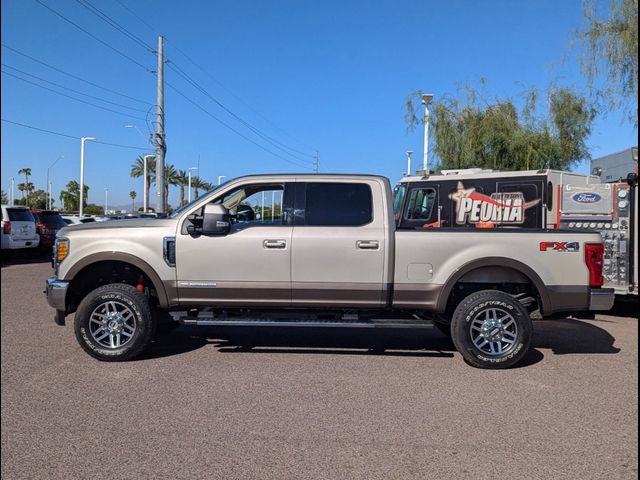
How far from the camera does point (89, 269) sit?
608 cm

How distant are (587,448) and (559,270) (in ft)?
7.79

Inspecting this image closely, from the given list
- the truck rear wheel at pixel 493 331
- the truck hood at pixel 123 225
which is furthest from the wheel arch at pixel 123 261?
the truck rear wheel at pixel 493 331

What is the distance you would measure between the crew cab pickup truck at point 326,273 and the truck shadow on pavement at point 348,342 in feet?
1.84

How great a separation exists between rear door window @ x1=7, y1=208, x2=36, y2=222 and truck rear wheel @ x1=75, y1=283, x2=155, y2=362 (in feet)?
43.9

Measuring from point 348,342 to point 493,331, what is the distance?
6.11ft

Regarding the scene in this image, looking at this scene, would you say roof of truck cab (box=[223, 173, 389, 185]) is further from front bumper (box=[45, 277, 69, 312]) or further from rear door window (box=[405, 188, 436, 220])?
rear door window (box=[405, 188, 436, 220])

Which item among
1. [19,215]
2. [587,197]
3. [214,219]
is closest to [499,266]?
[214,219]

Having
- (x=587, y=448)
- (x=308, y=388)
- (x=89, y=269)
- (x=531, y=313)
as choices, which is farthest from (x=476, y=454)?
(x=89, y=269)

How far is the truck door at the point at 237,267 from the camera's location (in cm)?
585

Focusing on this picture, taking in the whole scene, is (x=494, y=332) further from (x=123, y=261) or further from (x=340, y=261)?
(x=123, y=261)

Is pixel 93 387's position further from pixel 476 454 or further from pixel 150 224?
pixel 476 454

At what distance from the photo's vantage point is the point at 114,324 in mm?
5840

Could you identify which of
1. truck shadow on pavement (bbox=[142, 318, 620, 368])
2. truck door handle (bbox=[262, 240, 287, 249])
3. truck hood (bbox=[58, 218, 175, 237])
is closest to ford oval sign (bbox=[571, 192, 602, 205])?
truck shadow on pavement (bbox=[142, 318, 620, 368])

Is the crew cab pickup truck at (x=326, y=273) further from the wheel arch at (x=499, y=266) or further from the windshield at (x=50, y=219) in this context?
the windshield at (x=50, y=219)
